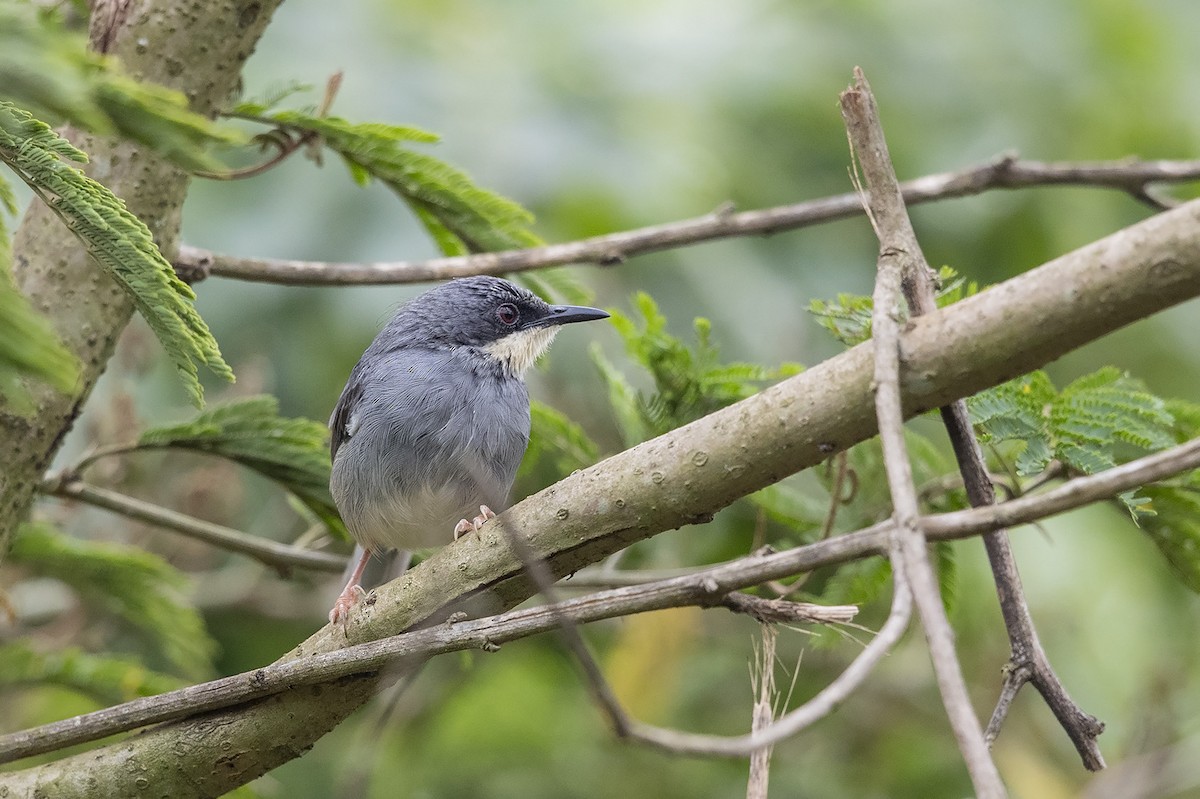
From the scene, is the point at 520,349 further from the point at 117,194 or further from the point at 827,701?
the point at 827,701

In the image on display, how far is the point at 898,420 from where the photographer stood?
1.85 meters

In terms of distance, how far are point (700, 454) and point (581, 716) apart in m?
4.32

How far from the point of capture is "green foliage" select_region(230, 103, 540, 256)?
11.3ft

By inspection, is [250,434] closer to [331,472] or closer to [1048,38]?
[331,472]

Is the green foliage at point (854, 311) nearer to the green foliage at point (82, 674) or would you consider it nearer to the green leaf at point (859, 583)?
the green leaf at point (859, 583)

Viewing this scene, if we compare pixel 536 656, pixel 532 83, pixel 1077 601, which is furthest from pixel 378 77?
pixel 1077 601

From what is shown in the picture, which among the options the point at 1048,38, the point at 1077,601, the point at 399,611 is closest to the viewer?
the point at 399,611

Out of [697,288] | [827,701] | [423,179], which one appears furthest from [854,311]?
[697,288]

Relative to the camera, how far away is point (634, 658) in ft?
17.8

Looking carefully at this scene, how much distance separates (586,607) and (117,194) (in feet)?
6.79

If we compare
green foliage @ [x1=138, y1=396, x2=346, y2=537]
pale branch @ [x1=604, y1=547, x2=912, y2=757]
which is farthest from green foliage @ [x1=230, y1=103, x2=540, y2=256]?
pale branch @ [x1=604, y1=547, x2=912, y2=757]

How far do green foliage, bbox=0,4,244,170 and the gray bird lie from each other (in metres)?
2.07

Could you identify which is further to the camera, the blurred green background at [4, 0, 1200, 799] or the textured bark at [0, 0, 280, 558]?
the blurred green background at [4, 0, 1200, 799]

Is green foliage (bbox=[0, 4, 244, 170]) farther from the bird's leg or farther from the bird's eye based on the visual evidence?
the bird's eye
